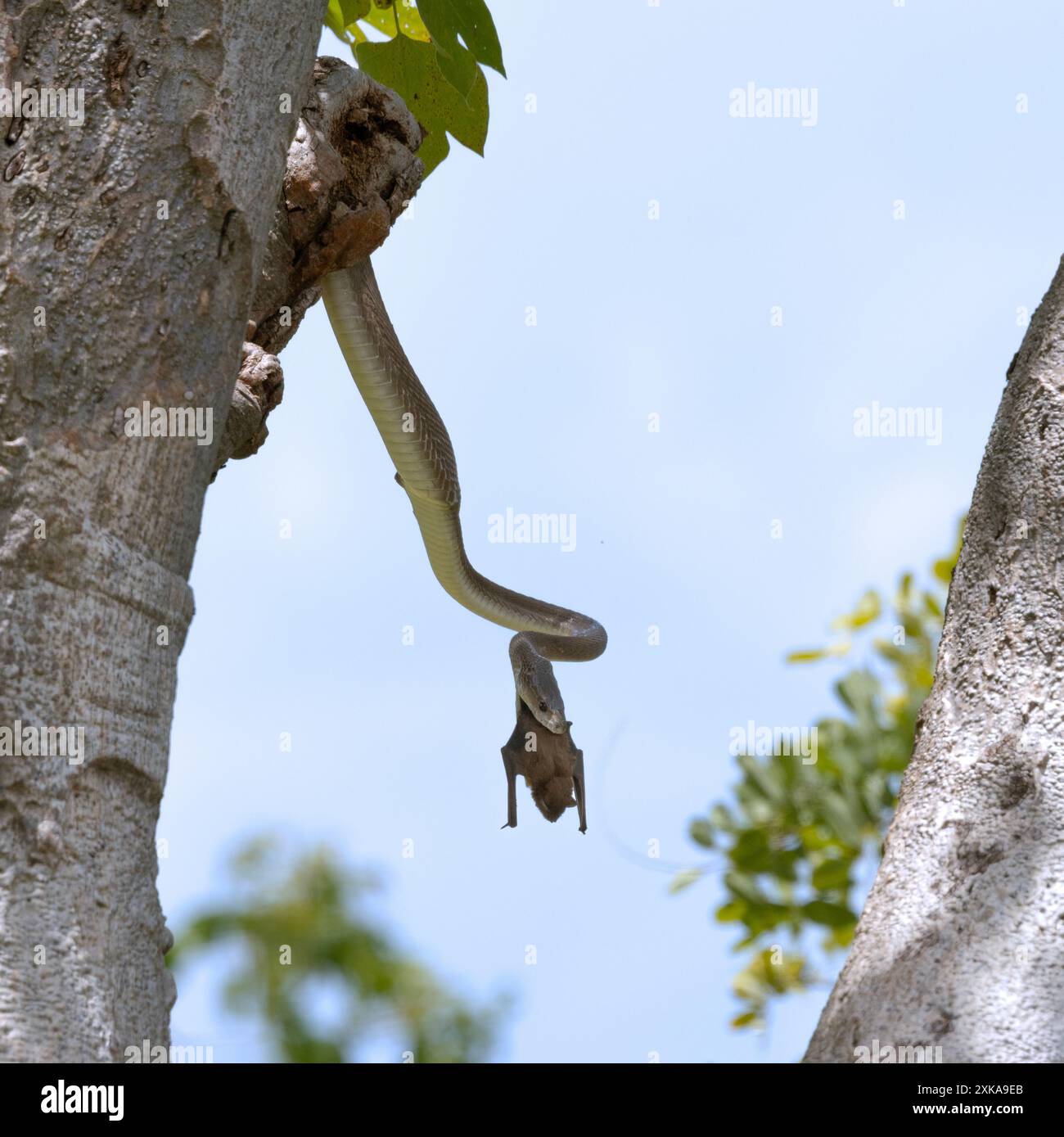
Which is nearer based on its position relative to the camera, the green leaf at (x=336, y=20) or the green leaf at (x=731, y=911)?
the green leaf at (x=336, y=20)

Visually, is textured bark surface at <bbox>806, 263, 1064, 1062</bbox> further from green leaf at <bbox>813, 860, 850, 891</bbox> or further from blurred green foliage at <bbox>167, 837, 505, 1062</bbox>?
blurred green foliage at <bbox>167, 837, 505, 1062</bbox>

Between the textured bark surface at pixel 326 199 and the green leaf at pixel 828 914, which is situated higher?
the textured bark surface at pixel 326 199

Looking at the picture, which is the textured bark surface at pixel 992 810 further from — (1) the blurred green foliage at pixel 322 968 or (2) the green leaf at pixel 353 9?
(1) the blurred green foliage at pixel 322 968

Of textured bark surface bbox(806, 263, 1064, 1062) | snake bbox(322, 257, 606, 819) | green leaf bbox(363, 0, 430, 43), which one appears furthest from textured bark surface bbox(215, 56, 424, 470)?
textured bark surface bbox(806, 263, 1064, 1062)

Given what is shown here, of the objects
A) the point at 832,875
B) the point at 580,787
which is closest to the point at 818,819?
the point at 832,875

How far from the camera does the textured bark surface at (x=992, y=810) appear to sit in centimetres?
210

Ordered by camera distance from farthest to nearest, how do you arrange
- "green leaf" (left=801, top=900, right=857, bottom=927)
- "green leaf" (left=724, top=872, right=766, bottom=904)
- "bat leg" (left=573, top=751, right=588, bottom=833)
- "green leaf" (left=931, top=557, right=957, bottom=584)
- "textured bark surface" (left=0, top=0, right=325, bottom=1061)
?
"green leaf" (left=931, top=557, right=957, bottom=584)
"green leaf" (left=724, top=872, right=766, bottom=904)
"green leaf" (left=801, top=900, right=857, bottom=927)
"bat leg" (left=573, top=751, right=588, bottom=833)
"textured bark surface" (left=0, top=0, right=325, bottom=1061)

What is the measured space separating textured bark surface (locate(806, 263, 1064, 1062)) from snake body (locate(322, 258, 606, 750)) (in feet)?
4.06

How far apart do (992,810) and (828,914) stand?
3.58 metres

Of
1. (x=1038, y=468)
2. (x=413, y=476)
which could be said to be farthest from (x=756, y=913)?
(x=1038, y=468)

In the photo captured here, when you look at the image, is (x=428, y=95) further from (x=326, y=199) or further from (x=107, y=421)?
(x=107, y=421)

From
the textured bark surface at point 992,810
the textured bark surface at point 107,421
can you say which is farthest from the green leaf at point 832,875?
the textured bark surface at point 107,421

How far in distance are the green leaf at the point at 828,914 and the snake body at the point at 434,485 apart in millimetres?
1487

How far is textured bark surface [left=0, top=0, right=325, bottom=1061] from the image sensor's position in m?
2.10
